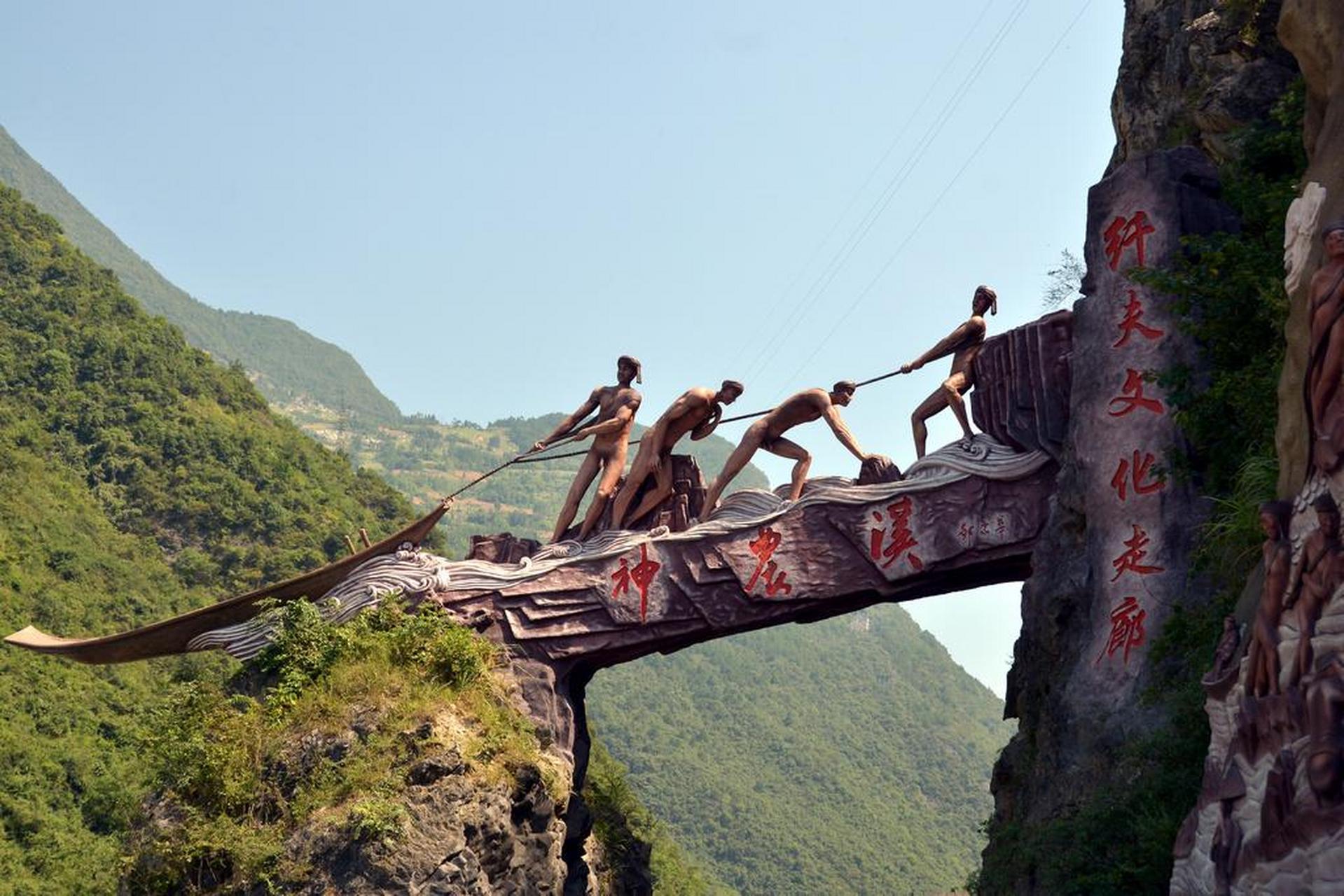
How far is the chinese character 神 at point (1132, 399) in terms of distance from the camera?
7.88m

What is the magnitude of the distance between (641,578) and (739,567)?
544 millimetres

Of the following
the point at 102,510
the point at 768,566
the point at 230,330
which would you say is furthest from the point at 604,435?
the point at 230,330

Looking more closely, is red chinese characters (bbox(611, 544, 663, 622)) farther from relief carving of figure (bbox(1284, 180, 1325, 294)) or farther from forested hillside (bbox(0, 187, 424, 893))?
forested hillside (bbox(0, 187, 424, 893))

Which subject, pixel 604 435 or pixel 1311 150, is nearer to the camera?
pixel 1311 150

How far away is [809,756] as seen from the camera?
2505 cm

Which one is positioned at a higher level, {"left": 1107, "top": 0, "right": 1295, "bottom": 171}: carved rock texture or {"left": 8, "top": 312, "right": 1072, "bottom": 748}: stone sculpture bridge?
{"left": 1107, "top": 0, "right": 1295, "bottom": 171}: carved rock texture

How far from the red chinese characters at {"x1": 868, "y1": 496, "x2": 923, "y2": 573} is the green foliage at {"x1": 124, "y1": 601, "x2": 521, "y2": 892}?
2043 mm

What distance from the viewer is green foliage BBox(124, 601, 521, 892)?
8.38 m

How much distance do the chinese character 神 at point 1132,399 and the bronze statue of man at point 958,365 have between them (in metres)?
0.94

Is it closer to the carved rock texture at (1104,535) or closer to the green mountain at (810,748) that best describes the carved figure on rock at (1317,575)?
the carved rock texture at (1104,535)

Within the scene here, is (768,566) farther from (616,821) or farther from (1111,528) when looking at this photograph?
(616,821)

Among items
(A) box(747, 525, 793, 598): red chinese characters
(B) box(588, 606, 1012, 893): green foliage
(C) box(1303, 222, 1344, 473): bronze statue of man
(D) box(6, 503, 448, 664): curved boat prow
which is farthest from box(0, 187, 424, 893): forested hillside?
(C) box(1303, 222, 1344, 473): bronze statue of man

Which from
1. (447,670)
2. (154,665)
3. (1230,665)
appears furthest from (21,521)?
(1230,665)

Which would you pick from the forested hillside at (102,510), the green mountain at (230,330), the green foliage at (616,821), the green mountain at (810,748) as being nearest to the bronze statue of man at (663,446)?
the green foliage at (616,821)
